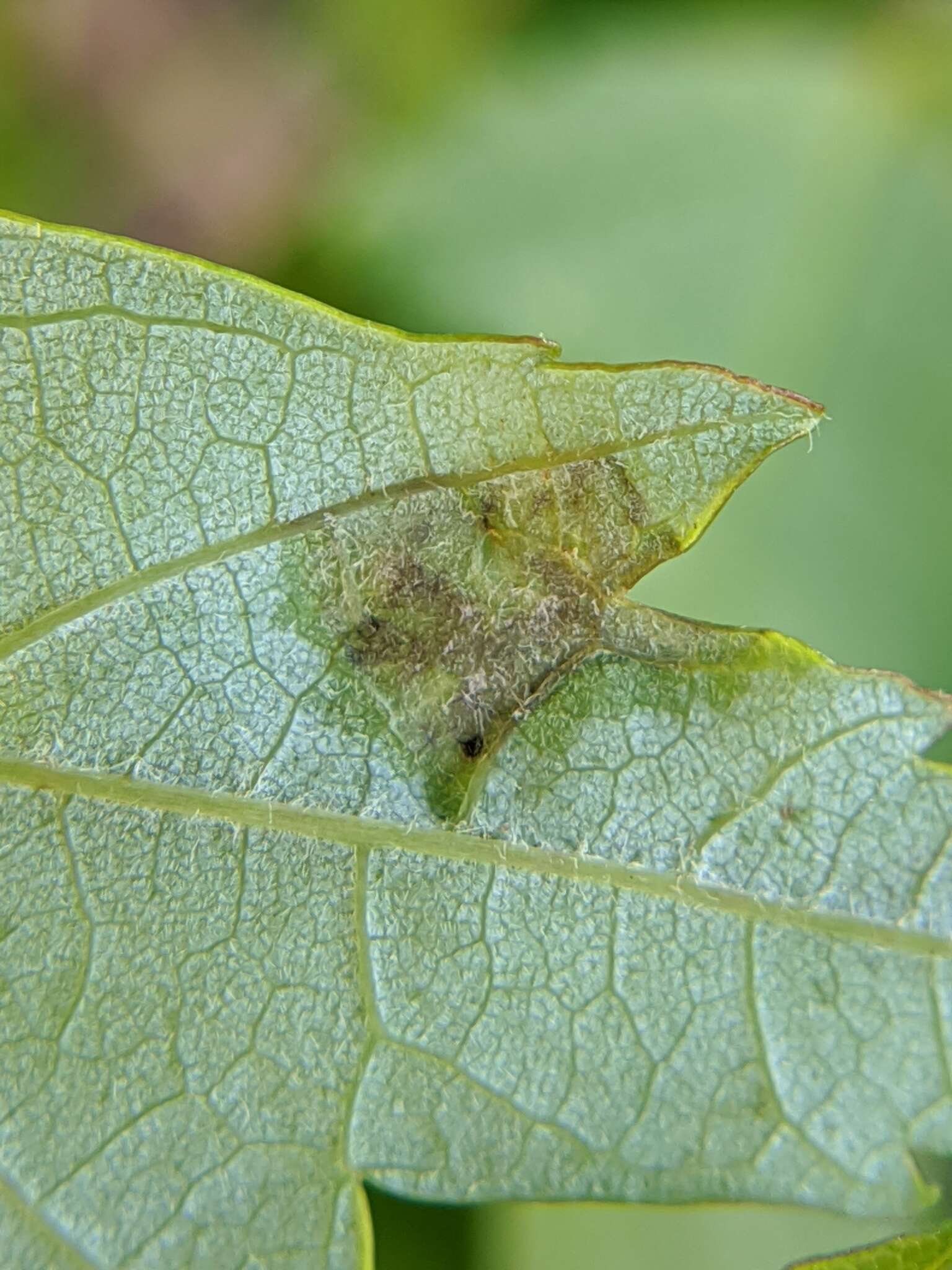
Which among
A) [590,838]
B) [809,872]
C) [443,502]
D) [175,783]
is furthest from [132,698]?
[809,872]

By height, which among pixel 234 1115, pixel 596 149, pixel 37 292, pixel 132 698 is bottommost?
pixel 234 1115

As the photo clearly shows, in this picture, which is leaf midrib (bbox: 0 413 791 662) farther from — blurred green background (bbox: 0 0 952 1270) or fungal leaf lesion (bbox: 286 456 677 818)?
blurred green background (bbox: 0 0 952 1270)

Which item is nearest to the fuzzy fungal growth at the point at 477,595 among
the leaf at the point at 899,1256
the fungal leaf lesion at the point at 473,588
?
the fungal leaf lesion at the point at 473,588

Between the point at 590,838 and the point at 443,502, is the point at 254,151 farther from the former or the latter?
the point at 590,838

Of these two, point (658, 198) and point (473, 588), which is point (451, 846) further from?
point (658, 198)

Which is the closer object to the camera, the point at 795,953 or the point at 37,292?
the point at 795,953

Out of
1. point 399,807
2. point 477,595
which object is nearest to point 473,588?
point 477,595

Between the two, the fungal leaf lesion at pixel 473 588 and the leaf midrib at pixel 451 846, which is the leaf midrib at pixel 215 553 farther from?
the leaf midrib at pixel 451 846
